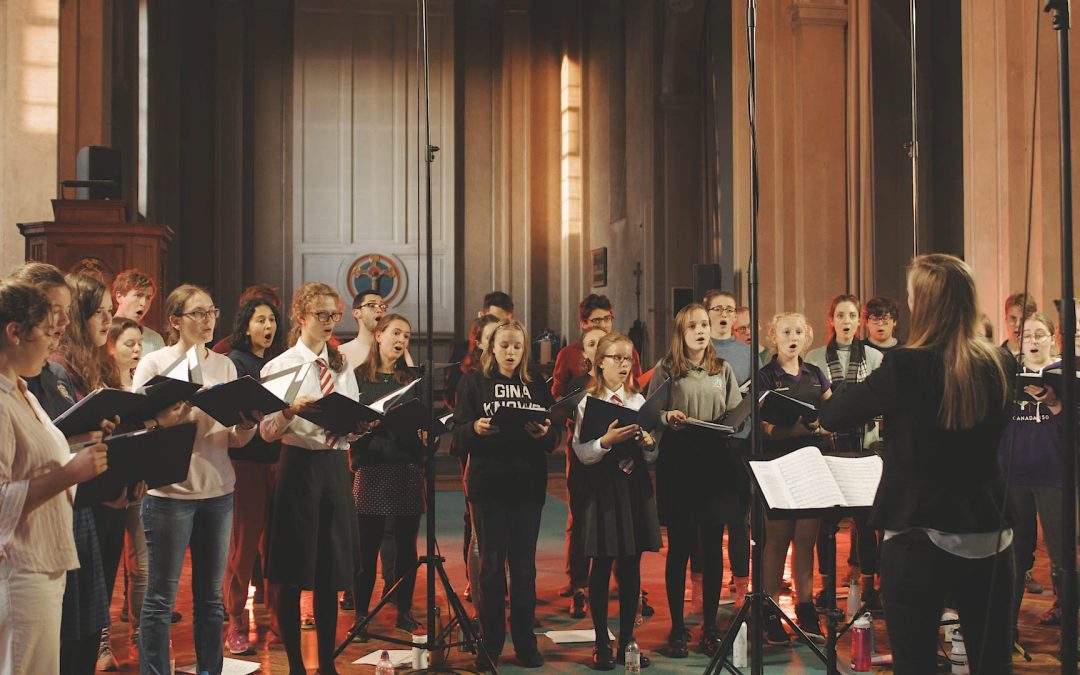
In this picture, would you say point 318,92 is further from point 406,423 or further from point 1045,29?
point 406,423

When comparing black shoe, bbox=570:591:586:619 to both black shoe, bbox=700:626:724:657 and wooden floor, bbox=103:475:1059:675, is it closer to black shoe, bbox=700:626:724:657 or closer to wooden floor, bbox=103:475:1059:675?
wooden floor, bbox=103:475:1059:675

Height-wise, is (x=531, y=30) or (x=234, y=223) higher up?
(x=531, y=30)

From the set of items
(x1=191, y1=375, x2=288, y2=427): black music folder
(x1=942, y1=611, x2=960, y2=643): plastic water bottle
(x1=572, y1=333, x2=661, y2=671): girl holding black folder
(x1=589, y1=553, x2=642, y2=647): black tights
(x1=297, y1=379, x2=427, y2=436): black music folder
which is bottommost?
(x1=942, y1=611, x2=960, y2=643): plastic water bottle

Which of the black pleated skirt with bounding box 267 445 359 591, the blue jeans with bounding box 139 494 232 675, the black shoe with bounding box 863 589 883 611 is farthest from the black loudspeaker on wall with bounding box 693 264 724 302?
the blue jeans with bounding box 139 494 232 675

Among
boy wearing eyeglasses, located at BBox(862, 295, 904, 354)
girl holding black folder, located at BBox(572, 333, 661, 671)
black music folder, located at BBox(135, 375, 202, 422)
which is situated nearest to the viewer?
black music folder, located at BBox(135, 375, 202, 422)

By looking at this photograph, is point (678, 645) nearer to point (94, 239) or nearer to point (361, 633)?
point (361, 633)

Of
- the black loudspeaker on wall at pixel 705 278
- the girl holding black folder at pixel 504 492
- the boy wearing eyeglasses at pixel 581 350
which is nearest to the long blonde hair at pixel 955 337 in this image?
the girl holding black folder at pixel 504 492

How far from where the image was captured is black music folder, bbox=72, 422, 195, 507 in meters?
2.77

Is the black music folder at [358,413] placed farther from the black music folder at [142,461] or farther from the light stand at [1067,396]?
the light stand at [1067,396]

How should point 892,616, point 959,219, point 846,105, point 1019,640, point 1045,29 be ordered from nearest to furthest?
1. point 892,616
2. point 1019,640
3. point 1045,29
4. point 846,105
5. point 959,219

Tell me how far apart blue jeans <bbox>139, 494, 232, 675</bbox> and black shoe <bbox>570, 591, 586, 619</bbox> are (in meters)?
2.02

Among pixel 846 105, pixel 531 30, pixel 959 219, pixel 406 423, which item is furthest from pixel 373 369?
pixel 531 30

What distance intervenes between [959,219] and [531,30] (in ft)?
24.7

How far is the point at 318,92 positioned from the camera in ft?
53.4
